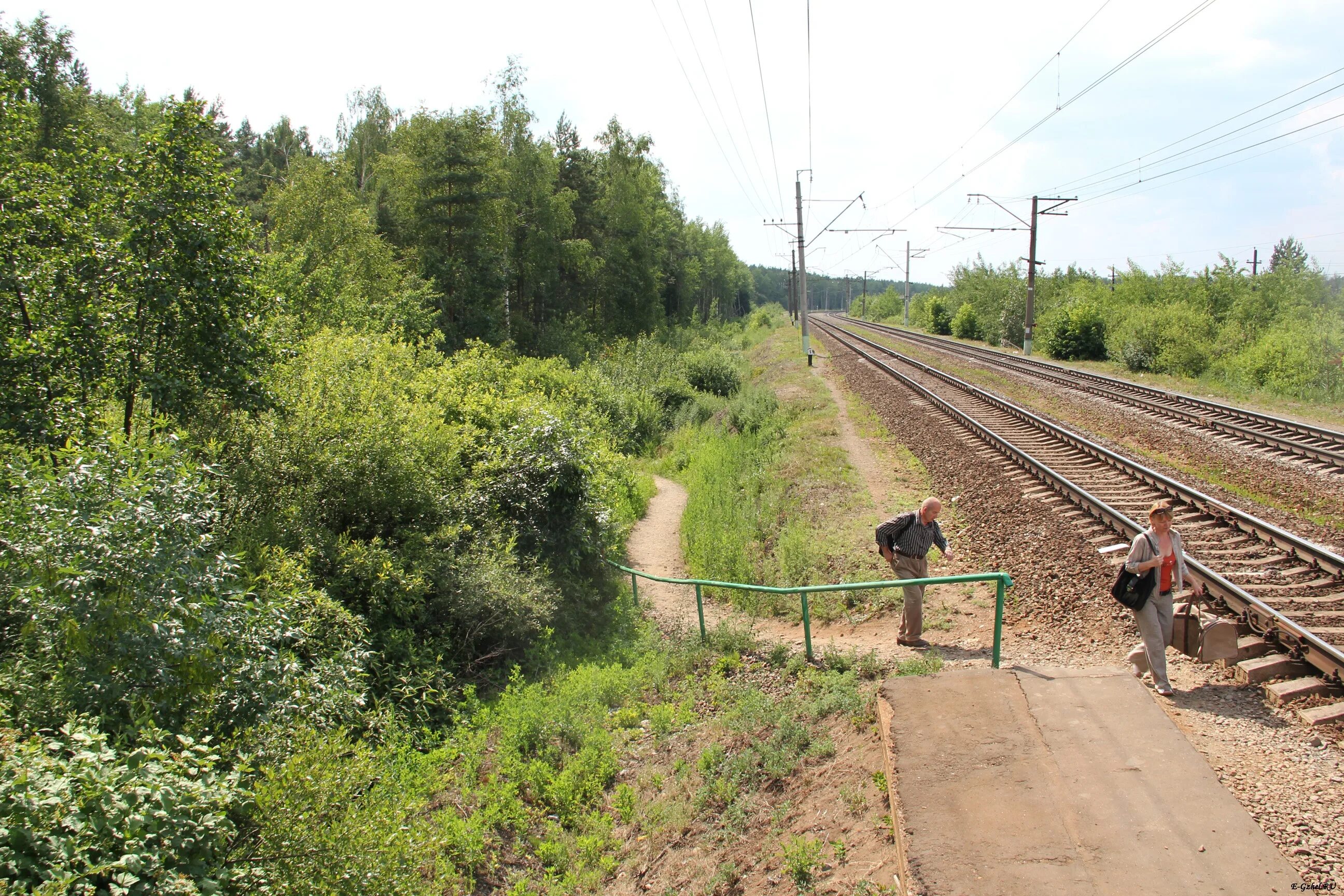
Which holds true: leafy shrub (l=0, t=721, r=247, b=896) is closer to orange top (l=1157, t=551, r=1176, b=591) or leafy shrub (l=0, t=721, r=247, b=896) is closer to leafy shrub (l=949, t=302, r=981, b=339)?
orange top (l=1157, t=551, r=1176, b=591)

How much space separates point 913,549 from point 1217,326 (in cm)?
3071

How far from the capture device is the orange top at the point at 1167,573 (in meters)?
6.75

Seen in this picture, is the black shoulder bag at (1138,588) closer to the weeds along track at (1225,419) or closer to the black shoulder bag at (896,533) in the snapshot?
the black shoulder bag at (896,533)

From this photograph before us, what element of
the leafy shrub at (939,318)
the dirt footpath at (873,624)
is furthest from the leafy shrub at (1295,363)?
the leafy shrub at (939,318)

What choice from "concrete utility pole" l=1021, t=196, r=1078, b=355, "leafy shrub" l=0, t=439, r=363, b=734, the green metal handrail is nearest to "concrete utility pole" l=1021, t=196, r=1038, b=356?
"concrete utility pole" l=1021, t=196, r=1078, b=355

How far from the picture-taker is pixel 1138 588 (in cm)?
671

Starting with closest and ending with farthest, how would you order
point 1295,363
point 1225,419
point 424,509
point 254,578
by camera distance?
point 254,578 < point 424,509 < point 1225,419 < point 1295,363

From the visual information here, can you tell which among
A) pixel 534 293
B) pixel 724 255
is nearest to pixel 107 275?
pixel 534 293

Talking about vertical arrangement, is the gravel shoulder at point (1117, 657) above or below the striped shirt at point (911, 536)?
below

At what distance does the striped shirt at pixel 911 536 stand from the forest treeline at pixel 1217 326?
20654mm

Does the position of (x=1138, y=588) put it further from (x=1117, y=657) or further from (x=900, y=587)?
(x=900, y=587)

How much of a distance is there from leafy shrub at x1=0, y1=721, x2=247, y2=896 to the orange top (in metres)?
7.65

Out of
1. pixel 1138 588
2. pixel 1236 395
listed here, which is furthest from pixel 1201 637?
pixel 1236 395

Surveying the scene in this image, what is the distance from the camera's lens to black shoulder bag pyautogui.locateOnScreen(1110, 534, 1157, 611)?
6672 mm
